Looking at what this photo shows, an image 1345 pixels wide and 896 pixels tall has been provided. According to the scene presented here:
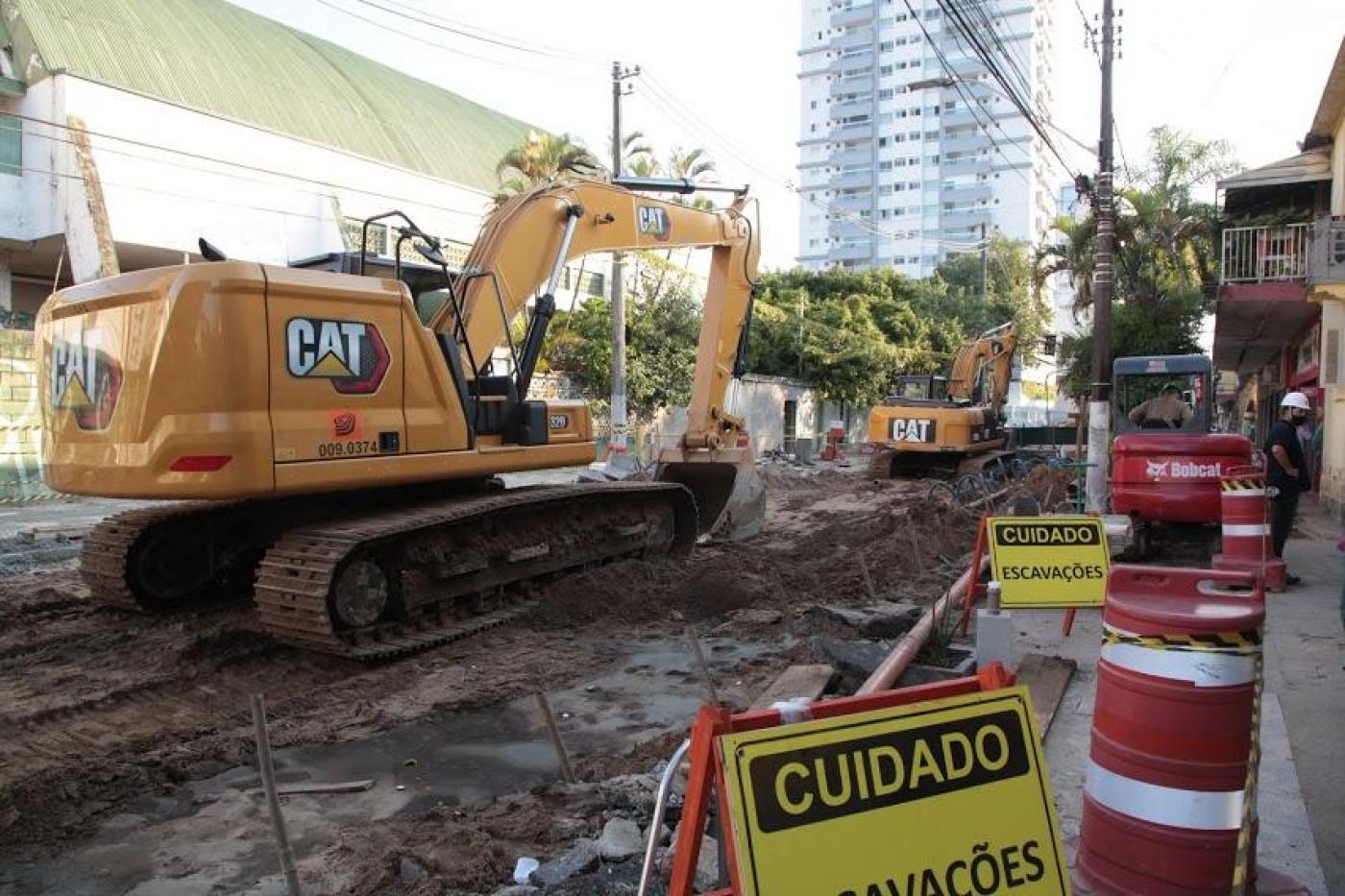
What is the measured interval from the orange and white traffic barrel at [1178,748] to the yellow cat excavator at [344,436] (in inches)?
175

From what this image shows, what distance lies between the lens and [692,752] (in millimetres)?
2150

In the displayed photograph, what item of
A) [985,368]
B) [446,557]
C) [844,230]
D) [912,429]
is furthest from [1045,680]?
[844,230]

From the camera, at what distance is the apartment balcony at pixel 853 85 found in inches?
3927

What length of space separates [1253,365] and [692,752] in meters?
30.6

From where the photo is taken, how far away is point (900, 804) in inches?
85.9

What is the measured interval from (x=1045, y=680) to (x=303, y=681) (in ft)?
14.5

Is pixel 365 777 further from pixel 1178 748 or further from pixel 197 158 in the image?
pixel 197 158

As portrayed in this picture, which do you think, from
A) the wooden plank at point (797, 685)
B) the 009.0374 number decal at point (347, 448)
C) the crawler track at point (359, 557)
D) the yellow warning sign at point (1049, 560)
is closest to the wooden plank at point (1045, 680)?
the yellow warning sign at point (1049, 560)

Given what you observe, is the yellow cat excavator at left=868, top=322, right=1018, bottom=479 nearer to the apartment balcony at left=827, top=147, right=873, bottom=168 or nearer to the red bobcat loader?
the red bobcat loader

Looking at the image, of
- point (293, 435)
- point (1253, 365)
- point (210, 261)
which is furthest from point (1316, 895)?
point (1253, 365)

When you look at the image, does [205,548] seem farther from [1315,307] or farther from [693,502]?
[1315,307]

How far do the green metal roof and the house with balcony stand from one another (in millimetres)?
20074

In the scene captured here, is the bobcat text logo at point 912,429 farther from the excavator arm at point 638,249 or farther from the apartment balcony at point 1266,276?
the excavator arm at point 638,249

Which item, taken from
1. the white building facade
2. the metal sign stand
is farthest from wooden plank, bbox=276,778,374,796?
the white building facade
